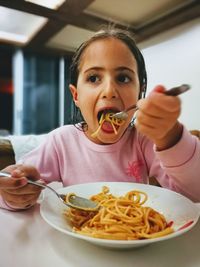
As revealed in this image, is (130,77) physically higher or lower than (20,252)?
higher

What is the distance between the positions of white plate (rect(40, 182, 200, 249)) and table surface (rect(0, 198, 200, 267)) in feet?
0.07

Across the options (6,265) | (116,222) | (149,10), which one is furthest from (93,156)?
(149,10)

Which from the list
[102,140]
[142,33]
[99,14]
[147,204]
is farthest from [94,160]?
[99,14]

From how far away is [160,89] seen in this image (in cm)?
35

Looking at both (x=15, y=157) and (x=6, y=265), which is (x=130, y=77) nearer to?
(x=6, y=265)

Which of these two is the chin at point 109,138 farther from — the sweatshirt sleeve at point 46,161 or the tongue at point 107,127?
the sweatshirt sleeve at point 46,161

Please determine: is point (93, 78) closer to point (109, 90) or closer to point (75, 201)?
point (109, 90)

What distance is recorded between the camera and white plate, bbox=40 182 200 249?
351 millimetres

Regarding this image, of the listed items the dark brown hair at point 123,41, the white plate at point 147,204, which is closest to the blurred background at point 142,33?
the dark brown hair at point 123,41

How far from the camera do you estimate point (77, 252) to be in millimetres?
364

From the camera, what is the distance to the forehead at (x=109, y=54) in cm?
72

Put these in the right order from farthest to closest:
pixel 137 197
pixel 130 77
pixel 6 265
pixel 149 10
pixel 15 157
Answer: pixel 149 10, pixel 15 157, pixel 130 77, pixel 137 197, pixel 6 265

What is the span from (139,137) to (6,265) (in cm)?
55

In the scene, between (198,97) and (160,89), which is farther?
(198,97)
